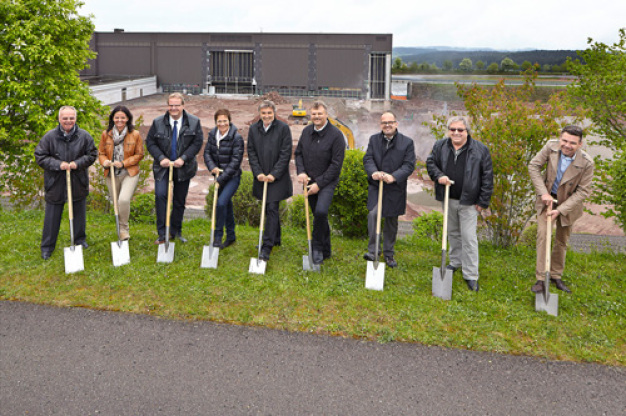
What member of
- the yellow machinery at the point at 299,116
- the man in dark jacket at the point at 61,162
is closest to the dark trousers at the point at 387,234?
the man in dark jacket at the point at 61,162

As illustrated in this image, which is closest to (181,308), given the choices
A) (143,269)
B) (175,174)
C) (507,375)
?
(143,269)

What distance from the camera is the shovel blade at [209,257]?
6.75 meters

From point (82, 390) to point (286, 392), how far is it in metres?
1.57

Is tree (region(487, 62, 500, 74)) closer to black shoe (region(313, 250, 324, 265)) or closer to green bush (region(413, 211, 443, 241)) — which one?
green bush (region(413, 211, 443, 241))

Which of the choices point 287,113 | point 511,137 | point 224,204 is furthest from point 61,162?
point 287,113

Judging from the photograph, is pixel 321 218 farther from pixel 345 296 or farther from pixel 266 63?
pixel 266 63

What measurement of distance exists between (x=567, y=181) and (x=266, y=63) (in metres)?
59.1

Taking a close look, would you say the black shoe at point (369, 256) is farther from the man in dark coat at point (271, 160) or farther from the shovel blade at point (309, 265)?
the man in dark coat at point (271, 160)

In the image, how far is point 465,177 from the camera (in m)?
6.30

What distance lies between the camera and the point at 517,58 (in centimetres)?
13538

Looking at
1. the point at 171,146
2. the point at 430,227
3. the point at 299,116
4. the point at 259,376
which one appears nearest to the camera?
the point at 259,376

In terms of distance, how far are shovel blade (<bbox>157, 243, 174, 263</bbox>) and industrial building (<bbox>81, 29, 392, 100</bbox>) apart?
55942mm

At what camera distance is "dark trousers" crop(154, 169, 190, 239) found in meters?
7.34

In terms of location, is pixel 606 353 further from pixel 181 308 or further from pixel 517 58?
pixel 517 58
